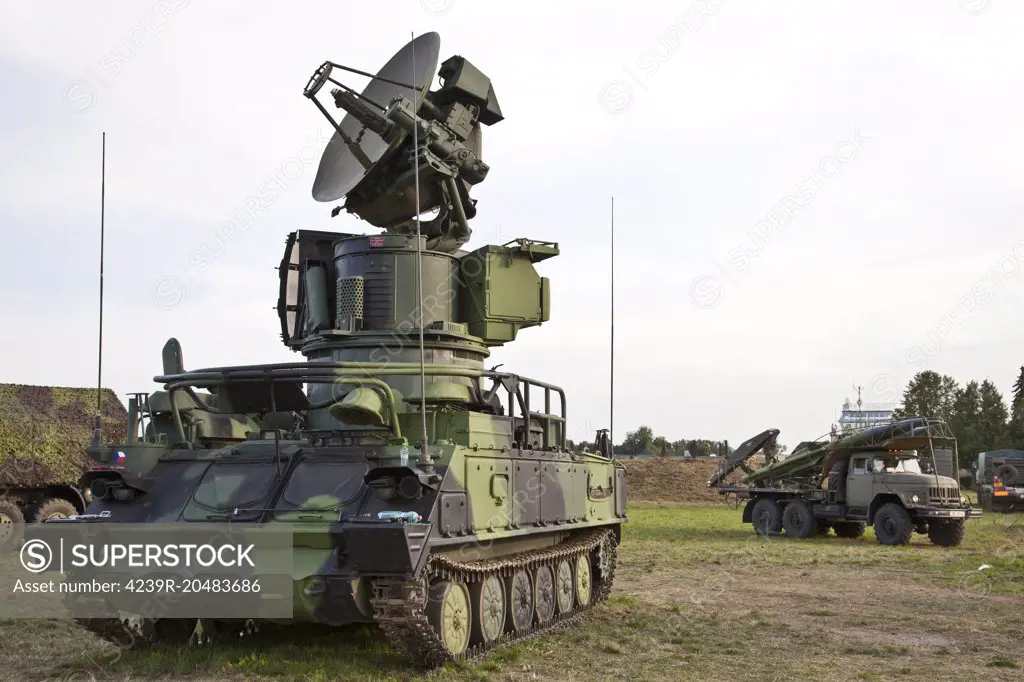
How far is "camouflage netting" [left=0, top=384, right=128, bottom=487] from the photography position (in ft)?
74.4

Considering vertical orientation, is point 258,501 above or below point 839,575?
above

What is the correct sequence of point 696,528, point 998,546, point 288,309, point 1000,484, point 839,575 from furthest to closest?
1. point 1000,484
2. point 696,528
3. point 998,546
4. point 839,575
5. point 288,309

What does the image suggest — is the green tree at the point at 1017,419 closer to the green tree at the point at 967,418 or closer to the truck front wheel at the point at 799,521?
the green tree at the point at 967,418

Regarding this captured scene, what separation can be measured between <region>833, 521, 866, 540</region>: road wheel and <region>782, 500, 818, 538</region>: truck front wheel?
839 millimetres

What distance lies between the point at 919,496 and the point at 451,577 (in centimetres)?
1818

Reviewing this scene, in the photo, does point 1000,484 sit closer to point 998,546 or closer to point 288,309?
point 998,546

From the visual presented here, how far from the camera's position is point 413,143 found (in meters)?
14.7

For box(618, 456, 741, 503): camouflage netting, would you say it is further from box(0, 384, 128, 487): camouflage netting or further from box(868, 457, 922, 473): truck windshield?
box(0, 384, 128, 487): camouflage netting

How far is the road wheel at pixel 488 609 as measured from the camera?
10.7 meters

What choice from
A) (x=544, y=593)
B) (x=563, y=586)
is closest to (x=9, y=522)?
(x=563, y=586)

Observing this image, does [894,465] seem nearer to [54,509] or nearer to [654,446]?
[54,509]

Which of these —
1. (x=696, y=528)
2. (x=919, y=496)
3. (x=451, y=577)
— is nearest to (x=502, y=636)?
(x=451, y=577)

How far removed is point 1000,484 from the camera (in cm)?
3634

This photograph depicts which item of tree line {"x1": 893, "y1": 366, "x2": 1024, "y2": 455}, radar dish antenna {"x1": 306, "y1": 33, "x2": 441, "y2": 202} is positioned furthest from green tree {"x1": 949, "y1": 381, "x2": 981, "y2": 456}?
radar dish antenna {"x1": 306, "y1": 33, "x2": 441, "y2": 202}
